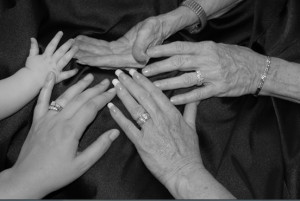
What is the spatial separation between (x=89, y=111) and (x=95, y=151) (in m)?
0.14

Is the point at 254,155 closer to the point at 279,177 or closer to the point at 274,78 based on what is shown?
the point at 279,177

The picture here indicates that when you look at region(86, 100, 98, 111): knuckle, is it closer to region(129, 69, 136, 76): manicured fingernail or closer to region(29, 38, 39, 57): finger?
region(129, 69, 136, 76): manicured fingernail

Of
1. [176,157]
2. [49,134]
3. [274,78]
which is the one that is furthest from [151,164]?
[274,78]

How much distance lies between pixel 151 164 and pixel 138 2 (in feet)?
2.11

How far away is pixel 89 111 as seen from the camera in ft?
4.49

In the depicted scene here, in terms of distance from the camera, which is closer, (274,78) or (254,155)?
(254,155)

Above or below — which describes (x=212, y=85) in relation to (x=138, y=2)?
below

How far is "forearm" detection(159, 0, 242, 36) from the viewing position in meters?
1.56

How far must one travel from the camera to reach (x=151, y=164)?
4.41 ft

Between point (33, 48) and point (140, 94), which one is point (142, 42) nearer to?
point (140, 94)

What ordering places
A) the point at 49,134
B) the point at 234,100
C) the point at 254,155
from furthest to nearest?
1. the point at 234,100
2. the point at 254,155
3. the point at 49,134

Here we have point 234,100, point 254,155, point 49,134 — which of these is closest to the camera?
point 49,134

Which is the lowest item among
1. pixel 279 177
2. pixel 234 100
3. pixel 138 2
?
pixel 279 177

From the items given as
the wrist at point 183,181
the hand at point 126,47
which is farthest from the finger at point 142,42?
the wrist at point 183,181
